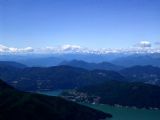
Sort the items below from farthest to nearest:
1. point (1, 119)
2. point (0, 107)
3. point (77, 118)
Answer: point (77, 118)
point (0, 107)
point (1, 119)

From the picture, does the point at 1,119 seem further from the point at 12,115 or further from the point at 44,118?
the point at 44,118

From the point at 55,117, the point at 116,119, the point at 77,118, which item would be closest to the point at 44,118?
the point at 55,117

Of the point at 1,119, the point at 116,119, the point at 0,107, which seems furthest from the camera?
the point at 116,119

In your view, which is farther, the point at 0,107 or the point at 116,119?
the point at 116,119

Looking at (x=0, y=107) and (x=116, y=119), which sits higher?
(x=0, y=107)

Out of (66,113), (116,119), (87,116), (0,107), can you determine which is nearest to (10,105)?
(0,107)

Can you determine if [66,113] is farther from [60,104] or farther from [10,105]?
[10,105]
